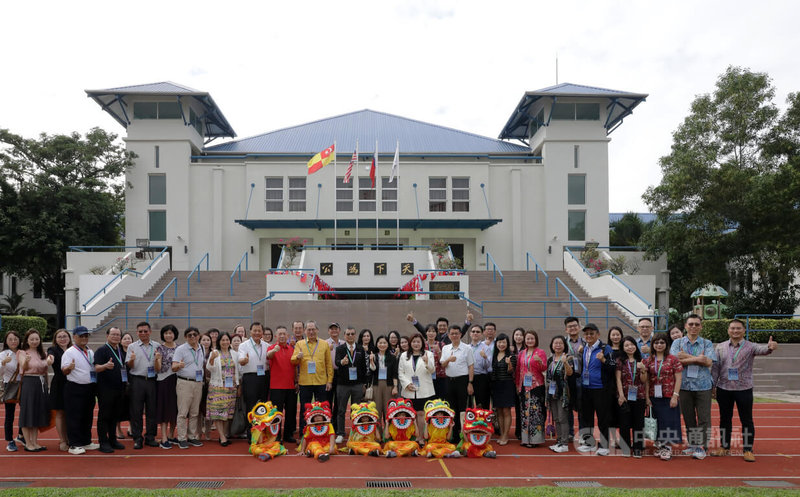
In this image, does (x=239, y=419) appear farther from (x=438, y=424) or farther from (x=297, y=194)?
(x=297, y=194)

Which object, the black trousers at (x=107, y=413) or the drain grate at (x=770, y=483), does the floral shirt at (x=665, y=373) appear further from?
the black trousers at (x=107, y=413)

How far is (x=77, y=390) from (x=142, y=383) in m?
0.87

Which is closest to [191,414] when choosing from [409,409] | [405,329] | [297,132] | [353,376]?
[353,376]

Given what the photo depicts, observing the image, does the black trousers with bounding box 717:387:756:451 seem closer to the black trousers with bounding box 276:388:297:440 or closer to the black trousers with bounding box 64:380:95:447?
the black trousers with bounding box 276:388:297:440

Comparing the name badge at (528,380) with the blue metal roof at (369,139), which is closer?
the name badge at (528,380)

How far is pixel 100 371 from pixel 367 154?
21.5 metres

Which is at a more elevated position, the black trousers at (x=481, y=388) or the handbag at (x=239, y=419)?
the black trousers at (x=481, y=388)

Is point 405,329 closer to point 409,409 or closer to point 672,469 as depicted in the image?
point 409,409

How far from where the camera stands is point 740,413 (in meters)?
8.59

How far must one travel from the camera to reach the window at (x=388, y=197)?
28484 mm

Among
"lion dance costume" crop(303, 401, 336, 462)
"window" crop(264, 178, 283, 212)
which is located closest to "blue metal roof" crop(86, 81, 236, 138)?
"window" crop(264, 178, 283, 212)

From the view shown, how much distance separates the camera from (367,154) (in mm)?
29094

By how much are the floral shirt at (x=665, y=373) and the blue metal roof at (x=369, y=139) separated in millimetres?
22419

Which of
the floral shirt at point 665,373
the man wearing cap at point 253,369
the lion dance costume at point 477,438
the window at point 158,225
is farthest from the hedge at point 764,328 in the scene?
the window at point 158,225
